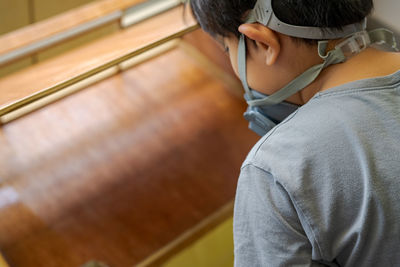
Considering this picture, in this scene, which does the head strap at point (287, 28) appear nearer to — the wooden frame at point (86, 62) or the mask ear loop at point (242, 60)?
the mask ear loop at point (242, 60)

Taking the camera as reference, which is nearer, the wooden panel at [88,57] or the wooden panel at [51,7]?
the wooden panel at [88,57]

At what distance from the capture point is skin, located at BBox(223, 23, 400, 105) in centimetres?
69

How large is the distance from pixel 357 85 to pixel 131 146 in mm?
990

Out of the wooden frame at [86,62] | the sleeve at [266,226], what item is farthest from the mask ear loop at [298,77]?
the wooden frame at [86,62]

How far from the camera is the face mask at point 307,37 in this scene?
68cm

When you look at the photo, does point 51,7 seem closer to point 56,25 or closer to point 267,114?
point 56,25

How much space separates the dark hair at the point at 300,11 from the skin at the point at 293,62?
30 mm

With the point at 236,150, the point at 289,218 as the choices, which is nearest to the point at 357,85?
the point at 289,218

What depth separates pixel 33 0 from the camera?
137 centimetres

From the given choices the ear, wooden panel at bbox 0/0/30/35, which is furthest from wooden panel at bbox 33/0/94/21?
the ear

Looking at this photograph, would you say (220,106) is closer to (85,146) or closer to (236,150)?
(236,150)

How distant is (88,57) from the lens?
43.3 inches

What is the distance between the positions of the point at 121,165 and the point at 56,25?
0.48 metres

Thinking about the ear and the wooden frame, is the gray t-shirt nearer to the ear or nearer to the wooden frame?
the ear
